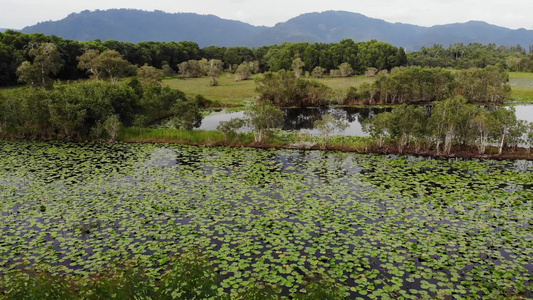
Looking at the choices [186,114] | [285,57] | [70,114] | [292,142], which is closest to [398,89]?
[292,142]

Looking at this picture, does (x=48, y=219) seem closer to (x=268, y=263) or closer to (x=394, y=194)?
(x=268, y=263)

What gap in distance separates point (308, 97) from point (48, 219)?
56.4 meters

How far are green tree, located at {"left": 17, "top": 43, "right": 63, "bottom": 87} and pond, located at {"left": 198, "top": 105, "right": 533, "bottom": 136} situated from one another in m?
37.5

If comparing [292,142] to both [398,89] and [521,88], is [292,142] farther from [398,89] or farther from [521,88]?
[521,88]

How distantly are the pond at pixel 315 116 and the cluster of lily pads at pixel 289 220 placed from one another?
56.0ft

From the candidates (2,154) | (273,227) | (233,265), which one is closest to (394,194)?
(273,227)

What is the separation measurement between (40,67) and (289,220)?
73.7m

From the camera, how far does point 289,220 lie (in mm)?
19312

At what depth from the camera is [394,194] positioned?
2306 centimetres

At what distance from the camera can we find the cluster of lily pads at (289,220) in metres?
14.4

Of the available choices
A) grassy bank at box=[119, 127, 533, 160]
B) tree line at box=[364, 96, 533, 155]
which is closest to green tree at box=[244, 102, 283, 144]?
grassy bank at box=[119, 127, 533, 160]

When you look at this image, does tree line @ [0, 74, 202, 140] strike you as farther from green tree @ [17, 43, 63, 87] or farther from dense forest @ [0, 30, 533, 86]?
dense forest @ [0, 30, 533, 86]

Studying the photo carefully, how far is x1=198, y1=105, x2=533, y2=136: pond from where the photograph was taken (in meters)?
48.1

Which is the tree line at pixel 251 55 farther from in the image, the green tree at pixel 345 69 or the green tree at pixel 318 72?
the green tree at pixel 345 69
